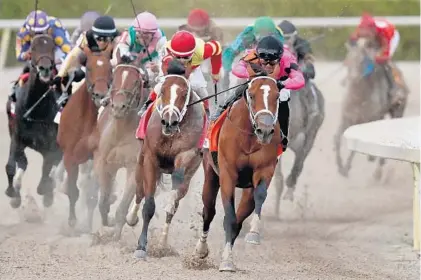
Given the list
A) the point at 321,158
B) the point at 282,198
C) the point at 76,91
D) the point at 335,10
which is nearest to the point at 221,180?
the point at 76,91

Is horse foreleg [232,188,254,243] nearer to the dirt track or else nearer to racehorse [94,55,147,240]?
the dirt track

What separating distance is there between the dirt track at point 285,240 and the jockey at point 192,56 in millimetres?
1083

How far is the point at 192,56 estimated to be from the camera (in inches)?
383

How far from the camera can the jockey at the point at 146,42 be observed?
1038cm

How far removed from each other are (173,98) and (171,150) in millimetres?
580

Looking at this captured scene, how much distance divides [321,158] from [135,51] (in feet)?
19.3

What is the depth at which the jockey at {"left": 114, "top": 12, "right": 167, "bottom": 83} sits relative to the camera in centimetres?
1038

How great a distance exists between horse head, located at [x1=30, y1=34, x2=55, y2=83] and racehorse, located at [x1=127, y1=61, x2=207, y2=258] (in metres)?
1.70

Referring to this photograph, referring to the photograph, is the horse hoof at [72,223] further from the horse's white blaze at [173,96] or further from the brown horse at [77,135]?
the horse's white blaze at [173,96]

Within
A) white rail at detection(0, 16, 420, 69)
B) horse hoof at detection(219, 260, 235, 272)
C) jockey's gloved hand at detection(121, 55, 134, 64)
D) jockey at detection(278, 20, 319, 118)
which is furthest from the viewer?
white rail at detection(0, 16, 420, 69)

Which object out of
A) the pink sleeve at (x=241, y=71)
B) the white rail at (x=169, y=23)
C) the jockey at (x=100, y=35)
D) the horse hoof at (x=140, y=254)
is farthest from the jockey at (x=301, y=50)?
the horse hoof at (x=140, y=254)

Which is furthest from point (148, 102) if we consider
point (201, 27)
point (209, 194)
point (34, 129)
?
point (201, 27)

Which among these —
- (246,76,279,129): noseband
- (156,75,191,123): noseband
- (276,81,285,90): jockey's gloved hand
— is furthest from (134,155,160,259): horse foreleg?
(276,81,285,90): jockey's gloved hand

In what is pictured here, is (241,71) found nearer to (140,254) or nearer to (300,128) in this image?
(140,254)
